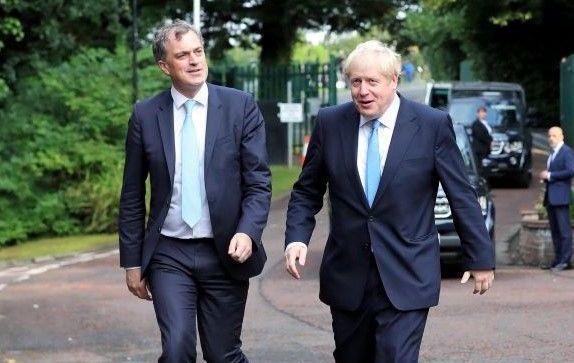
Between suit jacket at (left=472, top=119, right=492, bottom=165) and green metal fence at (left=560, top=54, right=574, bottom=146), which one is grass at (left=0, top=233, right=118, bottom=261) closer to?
green metal fence at (left=560, top=54, right=574, bottom=146)

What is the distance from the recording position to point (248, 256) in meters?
6.46

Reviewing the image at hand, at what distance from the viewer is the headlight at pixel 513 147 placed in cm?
2892

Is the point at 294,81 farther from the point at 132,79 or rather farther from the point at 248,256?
the point at 248,256

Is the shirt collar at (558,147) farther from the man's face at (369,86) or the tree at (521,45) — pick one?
the tree at (521,45)

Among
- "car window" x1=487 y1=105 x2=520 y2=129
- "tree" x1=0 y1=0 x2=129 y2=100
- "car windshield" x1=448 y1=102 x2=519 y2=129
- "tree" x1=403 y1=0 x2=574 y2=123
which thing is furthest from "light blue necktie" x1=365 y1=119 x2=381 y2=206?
"tree" x1=403 y1=0 x2=574 y2=123

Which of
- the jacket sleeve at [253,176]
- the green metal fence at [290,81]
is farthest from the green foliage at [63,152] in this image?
the jacket sleeve at [253,176]

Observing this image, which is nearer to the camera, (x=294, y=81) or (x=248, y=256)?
(x=248, y=256)

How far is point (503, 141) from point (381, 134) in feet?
76.3

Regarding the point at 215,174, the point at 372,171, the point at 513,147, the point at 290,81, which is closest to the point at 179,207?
the point at 215,174

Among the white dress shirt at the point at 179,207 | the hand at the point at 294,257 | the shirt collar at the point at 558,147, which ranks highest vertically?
the white dress shirt at the point at 179,207

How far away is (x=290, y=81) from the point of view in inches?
1401

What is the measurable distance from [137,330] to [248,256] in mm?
5550

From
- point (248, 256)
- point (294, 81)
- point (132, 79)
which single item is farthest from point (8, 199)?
point (248, 256)

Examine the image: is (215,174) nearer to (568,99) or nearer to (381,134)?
(381,134)
